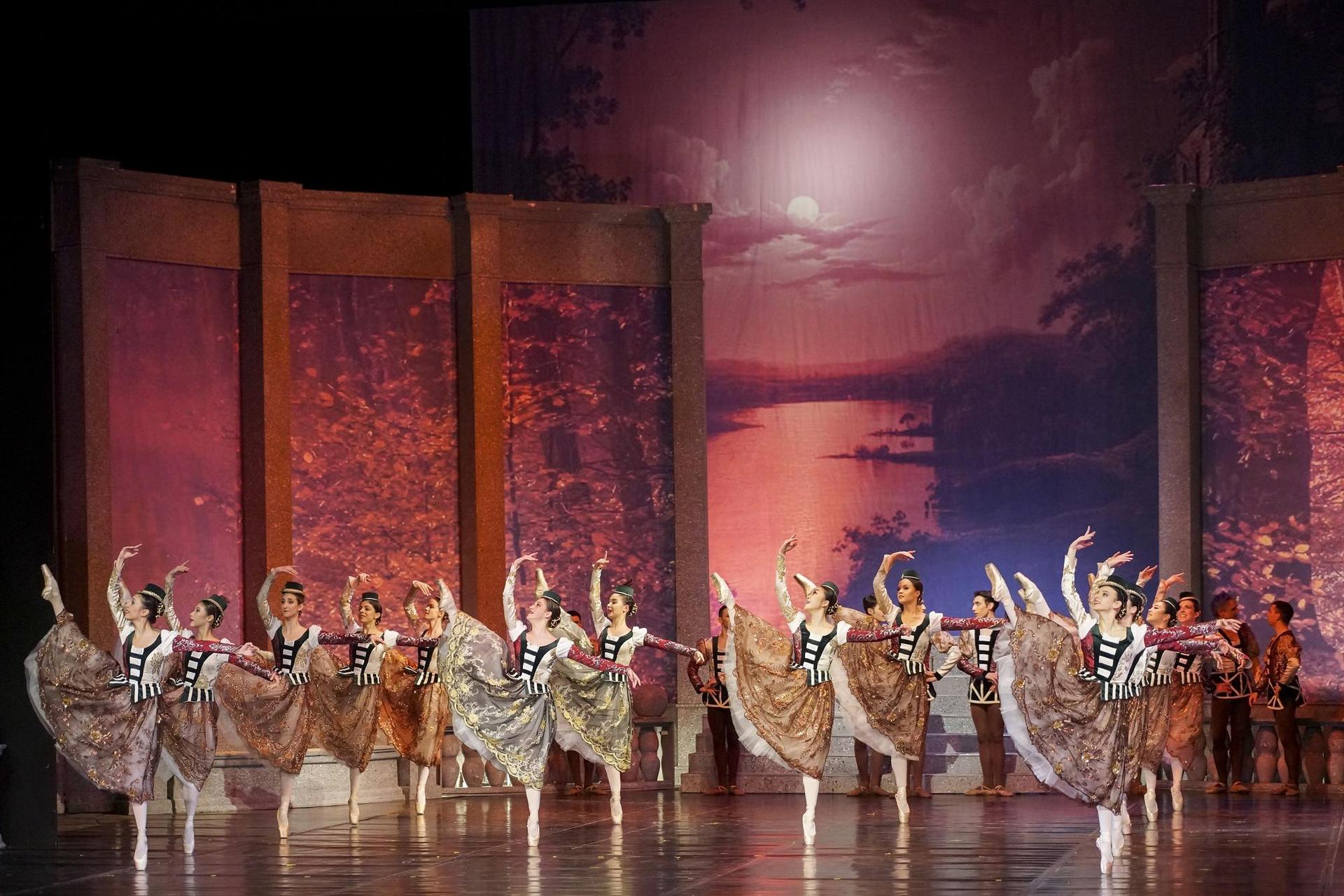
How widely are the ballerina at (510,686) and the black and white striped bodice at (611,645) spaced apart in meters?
0.89

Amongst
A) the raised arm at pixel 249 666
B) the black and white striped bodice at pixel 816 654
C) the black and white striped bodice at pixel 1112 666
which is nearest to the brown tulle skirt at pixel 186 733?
the raised arm at pixel 249 666

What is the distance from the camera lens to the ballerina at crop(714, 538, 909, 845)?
1123 cm

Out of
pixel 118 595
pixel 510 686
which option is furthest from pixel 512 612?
pixel 118 595

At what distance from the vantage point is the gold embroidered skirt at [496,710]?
11422 millimetres

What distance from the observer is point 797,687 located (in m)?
11.3

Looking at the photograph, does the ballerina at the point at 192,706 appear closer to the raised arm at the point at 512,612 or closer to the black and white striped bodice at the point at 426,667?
the raised arm at the point at 512,612

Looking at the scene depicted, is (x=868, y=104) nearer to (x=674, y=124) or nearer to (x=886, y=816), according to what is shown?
(x=674, y=124)

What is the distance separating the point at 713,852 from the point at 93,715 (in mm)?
3541

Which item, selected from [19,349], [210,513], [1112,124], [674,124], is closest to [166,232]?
[210,513]

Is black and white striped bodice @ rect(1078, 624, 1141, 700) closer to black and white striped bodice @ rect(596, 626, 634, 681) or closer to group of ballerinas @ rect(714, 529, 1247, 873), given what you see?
group of ballerinas @ rect(714, 529, 1247, 873)

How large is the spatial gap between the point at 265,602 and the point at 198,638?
1140mm

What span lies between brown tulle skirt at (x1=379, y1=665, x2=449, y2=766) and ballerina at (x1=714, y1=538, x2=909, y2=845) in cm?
269

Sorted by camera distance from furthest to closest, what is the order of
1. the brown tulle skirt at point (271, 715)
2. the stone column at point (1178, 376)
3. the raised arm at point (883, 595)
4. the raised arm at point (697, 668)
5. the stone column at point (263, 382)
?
the stone column at point (1178, 376) < the stone column at point (263, 382) < the raised arm at point (697, 668) < the raised arm at point (883, 595) < the brown tulle skirt at point (271, 715)

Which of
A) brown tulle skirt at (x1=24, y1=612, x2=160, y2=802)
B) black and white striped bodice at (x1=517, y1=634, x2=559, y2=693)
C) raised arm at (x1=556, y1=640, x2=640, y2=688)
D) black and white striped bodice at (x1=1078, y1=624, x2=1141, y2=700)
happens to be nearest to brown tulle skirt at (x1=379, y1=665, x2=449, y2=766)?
raised arm at (x1=556, y1=640, x2=640, y2=688)
